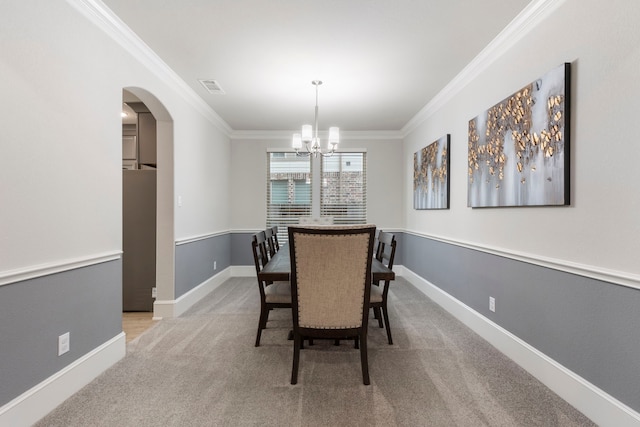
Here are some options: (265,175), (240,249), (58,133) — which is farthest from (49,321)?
(265,175)

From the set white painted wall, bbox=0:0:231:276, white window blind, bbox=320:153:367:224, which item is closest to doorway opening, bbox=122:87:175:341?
white painted wall, bbox=0:0:231:276

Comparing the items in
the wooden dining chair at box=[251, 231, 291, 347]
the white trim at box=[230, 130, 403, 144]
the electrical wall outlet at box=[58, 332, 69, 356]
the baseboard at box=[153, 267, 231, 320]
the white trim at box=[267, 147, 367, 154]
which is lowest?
the baseboard at box=[153, 267, 231, 320]

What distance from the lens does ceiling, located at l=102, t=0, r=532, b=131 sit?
2129mm

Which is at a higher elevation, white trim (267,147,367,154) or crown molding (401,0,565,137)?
crown molding (401,0,565,137)

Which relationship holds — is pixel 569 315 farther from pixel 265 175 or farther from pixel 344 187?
pixel 265 175

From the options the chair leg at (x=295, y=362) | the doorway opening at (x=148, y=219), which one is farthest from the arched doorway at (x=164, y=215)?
the chair leg at (x=295, y=362)

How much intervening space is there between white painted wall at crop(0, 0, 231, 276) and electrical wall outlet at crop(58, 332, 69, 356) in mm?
442

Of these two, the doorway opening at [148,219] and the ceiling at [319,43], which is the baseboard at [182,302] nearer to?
the doorway opening at [148,219]

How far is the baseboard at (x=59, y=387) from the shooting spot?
1.57 m

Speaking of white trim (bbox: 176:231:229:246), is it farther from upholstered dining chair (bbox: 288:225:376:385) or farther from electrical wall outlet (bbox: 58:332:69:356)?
upholstered dining chair (bbox: 288:225:376:385)

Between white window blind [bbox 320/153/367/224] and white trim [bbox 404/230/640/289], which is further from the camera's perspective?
white window blind [bbox 320/153/367/224]

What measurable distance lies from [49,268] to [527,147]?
2988mm

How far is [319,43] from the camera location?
256 cm

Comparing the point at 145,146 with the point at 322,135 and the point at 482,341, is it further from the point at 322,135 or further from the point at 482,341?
the point at 482,341
